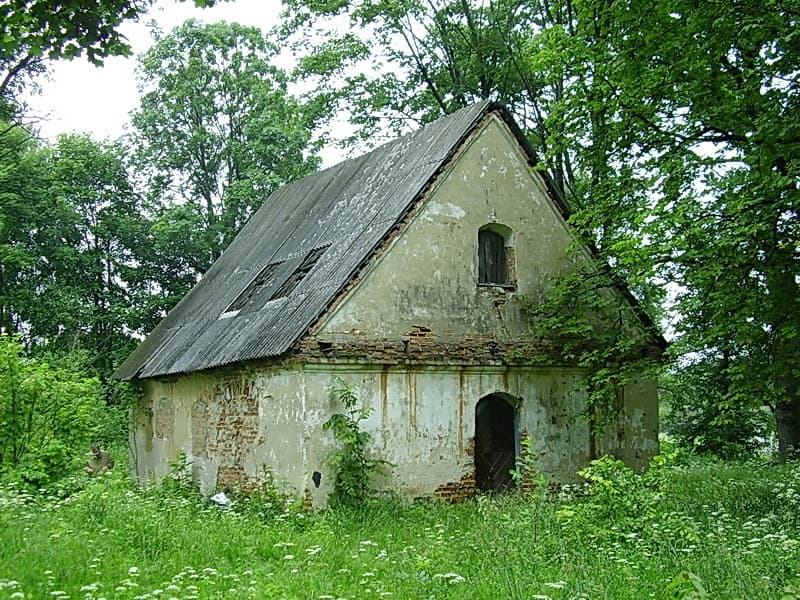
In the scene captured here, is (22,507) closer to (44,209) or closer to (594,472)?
(594,472)

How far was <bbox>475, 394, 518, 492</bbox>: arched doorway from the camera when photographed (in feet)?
48.6

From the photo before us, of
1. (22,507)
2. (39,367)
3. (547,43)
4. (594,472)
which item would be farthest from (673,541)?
(39,367)

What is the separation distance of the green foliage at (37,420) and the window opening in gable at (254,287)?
117 inches

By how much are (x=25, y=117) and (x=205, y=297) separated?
817 centimetres

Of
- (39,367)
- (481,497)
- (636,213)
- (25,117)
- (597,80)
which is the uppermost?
(597,80)

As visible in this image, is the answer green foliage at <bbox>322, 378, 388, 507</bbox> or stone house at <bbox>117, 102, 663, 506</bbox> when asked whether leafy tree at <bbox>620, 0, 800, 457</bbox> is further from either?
green foliage at <bbox>322, 378, 388, 507</bbox>

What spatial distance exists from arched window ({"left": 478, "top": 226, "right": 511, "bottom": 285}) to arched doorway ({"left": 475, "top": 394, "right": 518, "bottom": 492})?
6.69 ft

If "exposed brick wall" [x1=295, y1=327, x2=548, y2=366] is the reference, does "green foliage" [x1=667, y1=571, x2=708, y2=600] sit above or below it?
below

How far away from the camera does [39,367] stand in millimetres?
14227

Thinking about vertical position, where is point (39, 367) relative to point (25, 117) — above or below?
below

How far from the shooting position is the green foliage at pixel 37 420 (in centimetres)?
1350

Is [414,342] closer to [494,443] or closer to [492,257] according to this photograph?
[492,257]

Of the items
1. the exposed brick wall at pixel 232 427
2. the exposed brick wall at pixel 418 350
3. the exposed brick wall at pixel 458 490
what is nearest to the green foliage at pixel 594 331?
the exposed brick wall at pixel 418 350

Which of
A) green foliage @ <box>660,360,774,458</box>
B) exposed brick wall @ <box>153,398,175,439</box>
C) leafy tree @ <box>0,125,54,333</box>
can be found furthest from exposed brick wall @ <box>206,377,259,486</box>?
leafy tree @ <box>0,125,54,333</box>
